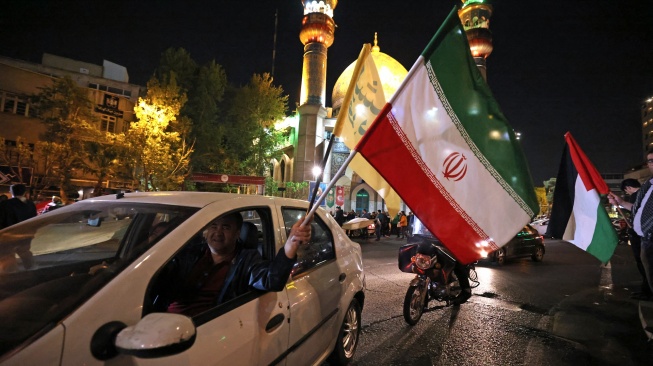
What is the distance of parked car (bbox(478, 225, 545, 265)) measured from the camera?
35.6 ft

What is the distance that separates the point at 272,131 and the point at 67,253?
25860 mm

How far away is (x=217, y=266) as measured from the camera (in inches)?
98.7

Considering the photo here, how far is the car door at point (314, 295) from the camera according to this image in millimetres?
2512

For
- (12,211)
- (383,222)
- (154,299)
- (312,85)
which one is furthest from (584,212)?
(312,85)

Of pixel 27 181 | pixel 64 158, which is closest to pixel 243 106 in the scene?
pixel 64 158

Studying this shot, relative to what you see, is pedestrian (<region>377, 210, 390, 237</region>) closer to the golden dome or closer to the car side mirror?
A: the car side mirror

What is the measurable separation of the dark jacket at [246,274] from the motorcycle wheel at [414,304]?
300cm

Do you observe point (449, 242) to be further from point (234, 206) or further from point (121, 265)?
point (121, 265)

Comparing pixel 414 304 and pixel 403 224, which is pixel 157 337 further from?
pixel 403 224

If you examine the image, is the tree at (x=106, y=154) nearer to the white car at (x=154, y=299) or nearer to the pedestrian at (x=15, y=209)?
the pedestrian at (x=15, y=209)

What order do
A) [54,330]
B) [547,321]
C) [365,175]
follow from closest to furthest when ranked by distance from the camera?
[54,330] → [365,175] → [547,321]

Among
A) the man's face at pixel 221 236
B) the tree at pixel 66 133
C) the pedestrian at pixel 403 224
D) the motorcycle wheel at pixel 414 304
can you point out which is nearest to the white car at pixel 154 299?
the man's face at pixel 221 236

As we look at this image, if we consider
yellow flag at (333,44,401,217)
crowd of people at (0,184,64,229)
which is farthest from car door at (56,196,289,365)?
crowd of people at (0,184,64,229)

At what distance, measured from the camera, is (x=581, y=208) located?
4648 mm
